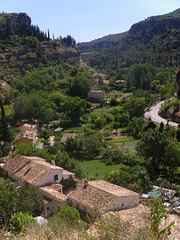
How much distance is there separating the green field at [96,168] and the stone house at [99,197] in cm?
606

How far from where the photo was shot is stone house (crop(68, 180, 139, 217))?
16.3 metres

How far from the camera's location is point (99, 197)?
16875mm

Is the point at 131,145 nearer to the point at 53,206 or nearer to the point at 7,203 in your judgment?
the point at 53,206

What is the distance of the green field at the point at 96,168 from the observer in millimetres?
25453

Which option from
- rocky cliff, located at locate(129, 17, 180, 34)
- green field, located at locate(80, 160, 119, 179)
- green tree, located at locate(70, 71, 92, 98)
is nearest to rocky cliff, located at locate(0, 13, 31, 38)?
green tree, located at locate(70, 71, 92, 98)

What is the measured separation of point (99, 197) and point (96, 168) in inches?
444

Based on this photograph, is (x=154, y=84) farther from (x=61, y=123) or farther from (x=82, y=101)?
(x=61, y=123)

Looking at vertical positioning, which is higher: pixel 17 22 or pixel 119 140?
pixel 17 22

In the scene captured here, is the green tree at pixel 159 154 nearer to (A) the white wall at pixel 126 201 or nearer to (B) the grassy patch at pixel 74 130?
(A) the white wall at pixel 126 201

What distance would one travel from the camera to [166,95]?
210 ft

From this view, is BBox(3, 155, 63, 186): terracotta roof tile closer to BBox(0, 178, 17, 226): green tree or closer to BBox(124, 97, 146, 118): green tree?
BBox(0, 178, 17, 226): green tree

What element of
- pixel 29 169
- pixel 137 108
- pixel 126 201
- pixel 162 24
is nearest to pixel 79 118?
pixel 137 108

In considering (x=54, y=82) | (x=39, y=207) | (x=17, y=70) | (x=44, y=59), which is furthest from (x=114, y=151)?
(x=44, y=59)

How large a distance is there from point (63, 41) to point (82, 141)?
100 metres
